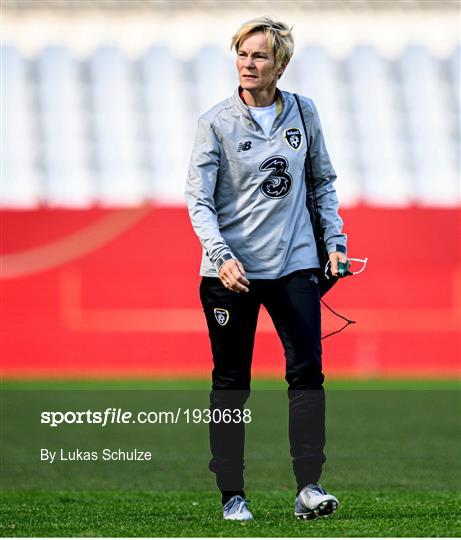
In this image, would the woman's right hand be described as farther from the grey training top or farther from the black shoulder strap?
the black shoulder strap

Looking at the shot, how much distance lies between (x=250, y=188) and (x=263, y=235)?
6.3 inches

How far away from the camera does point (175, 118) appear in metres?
23.2

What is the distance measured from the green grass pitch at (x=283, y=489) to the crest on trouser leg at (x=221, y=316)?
25.9 inches

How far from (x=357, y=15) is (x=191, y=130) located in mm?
3616

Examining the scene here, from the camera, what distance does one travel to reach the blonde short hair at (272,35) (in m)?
4.31

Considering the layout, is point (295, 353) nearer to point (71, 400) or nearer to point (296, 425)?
point (296, 425)

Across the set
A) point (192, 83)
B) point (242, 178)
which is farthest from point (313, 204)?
point (192, 83)

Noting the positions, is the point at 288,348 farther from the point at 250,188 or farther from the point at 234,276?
the point at 250,188

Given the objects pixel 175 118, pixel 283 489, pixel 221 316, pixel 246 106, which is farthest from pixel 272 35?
pixel 175 118

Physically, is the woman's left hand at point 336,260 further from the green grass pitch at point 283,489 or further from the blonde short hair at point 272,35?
the green grass pitch at point 283,489

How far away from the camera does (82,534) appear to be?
13.9 ft

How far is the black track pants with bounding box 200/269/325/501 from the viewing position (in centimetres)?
437

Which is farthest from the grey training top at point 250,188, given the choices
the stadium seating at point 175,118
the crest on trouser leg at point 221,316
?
the stadium seating at point 175,118

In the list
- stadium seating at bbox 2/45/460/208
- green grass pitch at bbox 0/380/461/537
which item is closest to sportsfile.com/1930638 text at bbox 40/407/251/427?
green grass pitch at bbox 0/380/461/537
